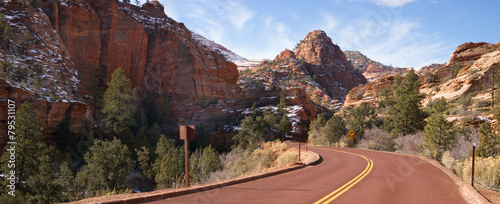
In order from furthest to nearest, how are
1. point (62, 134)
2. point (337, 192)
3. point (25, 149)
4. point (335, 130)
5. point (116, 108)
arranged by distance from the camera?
point (335, 130), point (116, 108), point (62, 134), point (25, 149), point (337, 192)

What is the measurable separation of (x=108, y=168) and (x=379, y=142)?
30.1 m

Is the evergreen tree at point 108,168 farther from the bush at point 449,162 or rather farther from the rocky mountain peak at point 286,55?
the rocky mountain peak at point 286,55

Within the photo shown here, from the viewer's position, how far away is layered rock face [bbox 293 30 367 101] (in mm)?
120500

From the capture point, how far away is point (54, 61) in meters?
39.9

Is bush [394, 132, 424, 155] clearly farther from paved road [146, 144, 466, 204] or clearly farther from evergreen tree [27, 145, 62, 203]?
evergreen tree [27, 145, 62, 203]

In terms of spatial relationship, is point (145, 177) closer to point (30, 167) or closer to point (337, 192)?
point (30, 167)

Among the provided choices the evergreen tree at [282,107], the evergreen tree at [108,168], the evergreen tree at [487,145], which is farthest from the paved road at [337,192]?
the evergreen tree at [282,107]

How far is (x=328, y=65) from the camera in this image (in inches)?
5167

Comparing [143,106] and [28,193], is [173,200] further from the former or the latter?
[143,106]

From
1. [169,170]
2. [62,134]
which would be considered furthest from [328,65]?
[62,134]

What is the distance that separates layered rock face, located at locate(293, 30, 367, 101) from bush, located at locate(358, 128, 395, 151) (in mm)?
83147

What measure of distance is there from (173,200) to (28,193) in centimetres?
1736

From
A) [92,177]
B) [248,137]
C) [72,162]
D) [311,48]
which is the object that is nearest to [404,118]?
[248,137]

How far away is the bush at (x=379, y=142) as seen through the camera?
26.4m
